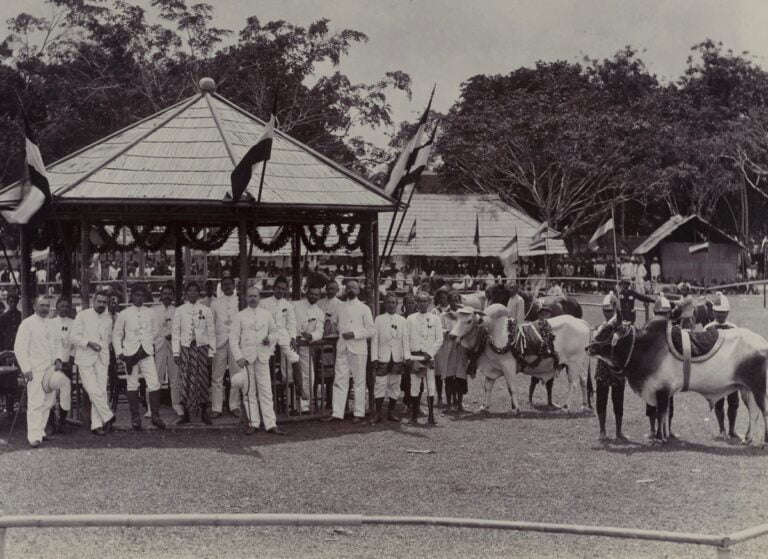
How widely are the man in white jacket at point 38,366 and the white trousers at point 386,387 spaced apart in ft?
14.4

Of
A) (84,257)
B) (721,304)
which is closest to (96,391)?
(84,257)

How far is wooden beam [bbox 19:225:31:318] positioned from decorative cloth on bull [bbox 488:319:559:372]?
7.18 metres

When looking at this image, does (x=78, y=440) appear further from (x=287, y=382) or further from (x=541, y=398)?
(x=541, y=398)

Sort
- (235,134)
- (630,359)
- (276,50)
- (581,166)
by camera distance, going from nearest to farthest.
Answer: (630,359) → (235,134) → (276,50) → (581,166)

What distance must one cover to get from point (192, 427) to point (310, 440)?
Answer: 6.45 ft

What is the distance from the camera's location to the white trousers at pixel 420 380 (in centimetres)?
1296

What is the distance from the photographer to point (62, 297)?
1282 cm

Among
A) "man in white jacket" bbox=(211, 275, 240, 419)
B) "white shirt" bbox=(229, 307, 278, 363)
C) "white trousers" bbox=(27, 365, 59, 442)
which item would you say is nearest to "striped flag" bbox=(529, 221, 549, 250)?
"man in white jacket" bbox=(211, 275, 240, 419)

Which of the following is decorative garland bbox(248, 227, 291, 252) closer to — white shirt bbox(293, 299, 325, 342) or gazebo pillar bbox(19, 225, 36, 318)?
white shirt bbox(293, 299, 325, 342)

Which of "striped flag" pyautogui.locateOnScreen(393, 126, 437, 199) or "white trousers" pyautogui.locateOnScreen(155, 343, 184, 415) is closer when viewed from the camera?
"white trousers" pyautogui.locateOnScreen(155, 343, 184, 415)

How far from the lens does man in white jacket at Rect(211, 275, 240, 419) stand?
13.4 m

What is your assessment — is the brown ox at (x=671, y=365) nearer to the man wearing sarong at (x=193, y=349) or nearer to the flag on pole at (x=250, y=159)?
the flag on pole at (x=250, y=159)

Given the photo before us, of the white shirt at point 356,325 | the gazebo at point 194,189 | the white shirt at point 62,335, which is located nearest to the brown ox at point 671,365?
the white shirt at point 356,325

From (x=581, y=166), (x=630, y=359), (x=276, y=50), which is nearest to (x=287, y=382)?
(x=630, y=359)
